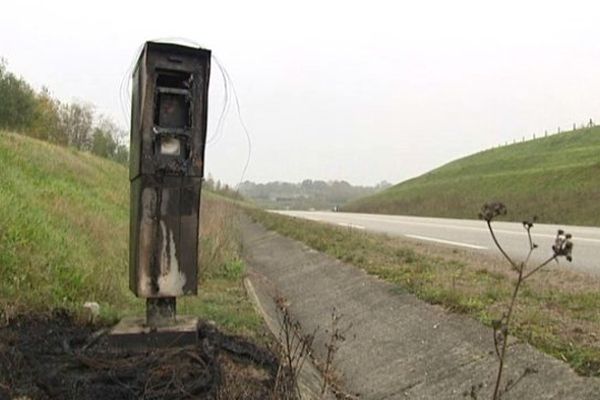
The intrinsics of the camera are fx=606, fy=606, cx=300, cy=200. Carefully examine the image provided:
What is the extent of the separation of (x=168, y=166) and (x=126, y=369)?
4.12 feet

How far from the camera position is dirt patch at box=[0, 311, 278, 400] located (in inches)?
129

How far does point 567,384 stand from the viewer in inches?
154

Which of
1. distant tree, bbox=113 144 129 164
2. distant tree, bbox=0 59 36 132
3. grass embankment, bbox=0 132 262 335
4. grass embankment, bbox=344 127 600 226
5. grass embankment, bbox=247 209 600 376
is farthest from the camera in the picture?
distant tree, bbox=113 144 129 164

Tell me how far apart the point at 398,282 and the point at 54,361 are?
4.85 m

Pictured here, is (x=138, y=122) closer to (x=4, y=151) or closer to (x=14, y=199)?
(x=14, y=199)

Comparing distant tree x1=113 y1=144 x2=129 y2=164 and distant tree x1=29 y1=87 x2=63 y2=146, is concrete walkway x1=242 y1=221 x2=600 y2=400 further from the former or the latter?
distant tree x1=113 y1=144 x2=129 y2=164

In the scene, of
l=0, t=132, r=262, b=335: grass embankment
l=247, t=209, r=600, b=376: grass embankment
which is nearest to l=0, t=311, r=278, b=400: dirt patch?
l=0, t=132, r=262, b=335: grass embankment

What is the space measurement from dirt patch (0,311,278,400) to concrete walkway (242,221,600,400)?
129cm

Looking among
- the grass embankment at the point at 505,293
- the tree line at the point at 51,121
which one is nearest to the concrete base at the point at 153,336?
the grass embankment at the point at 505,293

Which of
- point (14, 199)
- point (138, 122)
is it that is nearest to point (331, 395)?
point (138, 122)

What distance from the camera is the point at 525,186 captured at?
125 ft

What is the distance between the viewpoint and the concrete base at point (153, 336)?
3891mm

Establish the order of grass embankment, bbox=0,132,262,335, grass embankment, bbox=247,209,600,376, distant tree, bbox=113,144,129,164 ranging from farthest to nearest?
distant tree, bbox=113,144,129,164, grass embankment, bbox=0,132,262,335, grass embankment, bbox=247,209,600,376

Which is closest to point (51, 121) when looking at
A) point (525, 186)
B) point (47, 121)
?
point (47, 121)
